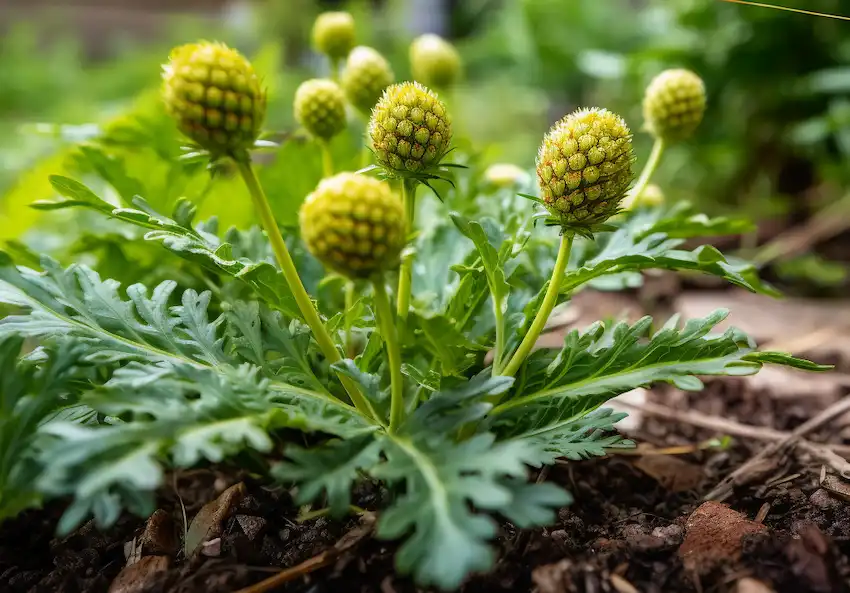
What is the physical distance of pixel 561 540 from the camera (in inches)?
39.7

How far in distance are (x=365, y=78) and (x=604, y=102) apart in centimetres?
256

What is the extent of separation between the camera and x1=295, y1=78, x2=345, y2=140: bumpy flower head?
133cm

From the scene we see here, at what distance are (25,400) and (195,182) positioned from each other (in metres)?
1.00

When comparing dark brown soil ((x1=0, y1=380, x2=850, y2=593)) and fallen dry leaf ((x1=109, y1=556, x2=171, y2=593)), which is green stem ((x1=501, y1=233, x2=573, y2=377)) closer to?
dark brown soil ((x1=0, y1=380, x2=850, y2=593))

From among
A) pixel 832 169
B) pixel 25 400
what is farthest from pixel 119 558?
pixel 832 169

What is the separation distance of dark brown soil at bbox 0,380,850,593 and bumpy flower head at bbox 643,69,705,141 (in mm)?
621

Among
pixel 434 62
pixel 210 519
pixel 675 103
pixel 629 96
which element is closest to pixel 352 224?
pixel 210 519

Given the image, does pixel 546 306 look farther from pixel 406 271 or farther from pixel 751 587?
pixel 751 587

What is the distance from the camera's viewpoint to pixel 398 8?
489 centimetres

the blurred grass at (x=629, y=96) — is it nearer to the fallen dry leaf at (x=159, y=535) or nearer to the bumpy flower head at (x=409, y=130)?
the bumpy flower head at (x=409, y=130)

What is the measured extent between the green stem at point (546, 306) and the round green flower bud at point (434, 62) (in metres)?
0.79

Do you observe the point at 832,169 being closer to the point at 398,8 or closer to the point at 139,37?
the point at 398,8

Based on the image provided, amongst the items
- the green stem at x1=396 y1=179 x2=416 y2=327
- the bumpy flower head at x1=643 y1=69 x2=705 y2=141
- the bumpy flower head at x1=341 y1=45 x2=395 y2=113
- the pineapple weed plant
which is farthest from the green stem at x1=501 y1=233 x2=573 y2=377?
the bumpy flower head at x1=341 y1=45 x2=395 y2=113

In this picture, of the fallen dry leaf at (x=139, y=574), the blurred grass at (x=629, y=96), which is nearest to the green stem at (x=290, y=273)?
the fallen dry leaf at (x=139, y=574)
